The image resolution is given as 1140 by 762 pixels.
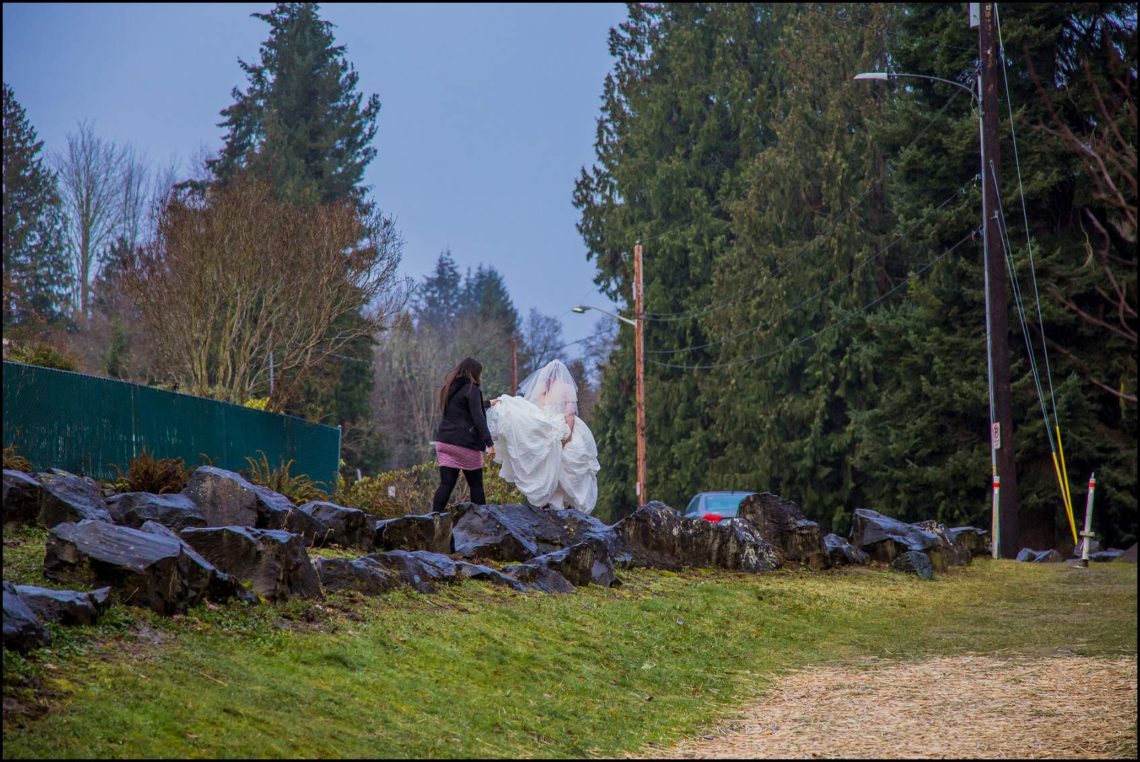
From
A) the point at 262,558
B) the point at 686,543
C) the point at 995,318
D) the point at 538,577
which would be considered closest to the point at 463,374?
the point at 686,543

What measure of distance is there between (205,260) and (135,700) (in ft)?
67.0

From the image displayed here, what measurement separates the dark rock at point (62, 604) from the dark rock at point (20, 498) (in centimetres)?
325

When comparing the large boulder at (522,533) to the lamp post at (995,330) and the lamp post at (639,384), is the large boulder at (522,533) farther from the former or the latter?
the lamp post at (639,384)

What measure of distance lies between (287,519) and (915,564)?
834 centimetres

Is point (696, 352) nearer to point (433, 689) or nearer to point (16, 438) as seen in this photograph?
point (16, 438)

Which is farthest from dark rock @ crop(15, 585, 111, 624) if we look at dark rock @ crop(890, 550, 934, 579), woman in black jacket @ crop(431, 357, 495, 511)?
dark rock @ crop(890, 550, 934, 579)

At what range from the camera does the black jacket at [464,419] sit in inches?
551

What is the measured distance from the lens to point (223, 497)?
1066cm

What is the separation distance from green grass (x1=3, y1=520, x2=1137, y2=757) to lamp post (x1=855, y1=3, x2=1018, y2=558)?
819cm

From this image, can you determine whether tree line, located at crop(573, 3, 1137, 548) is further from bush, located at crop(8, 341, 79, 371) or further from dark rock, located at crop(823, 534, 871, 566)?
bush, located at crop(8, 341, 79, 371)

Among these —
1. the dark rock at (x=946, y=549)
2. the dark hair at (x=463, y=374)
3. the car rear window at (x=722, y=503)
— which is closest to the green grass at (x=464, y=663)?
the dark hair at (x=463, y=374)

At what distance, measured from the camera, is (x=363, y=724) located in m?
5.86

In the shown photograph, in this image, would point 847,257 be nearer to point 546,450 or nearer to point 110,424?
point 546,450

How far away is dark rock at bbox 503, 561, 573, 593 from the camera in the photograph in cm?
1046
